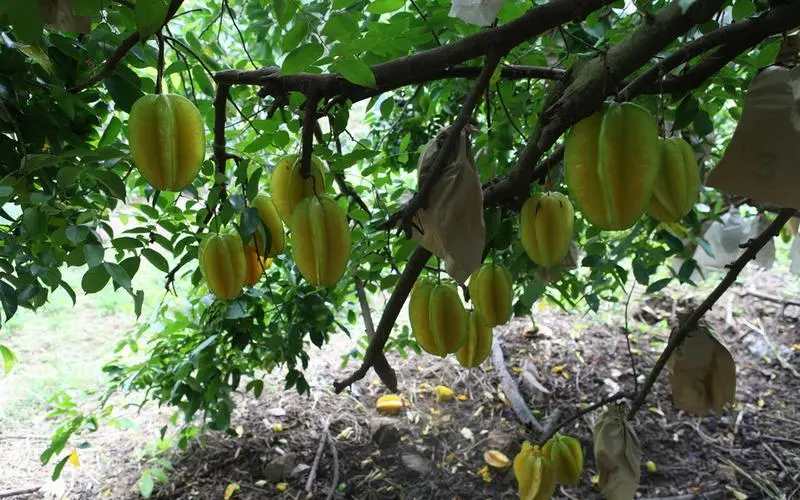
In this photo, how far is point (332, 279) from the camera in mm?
977

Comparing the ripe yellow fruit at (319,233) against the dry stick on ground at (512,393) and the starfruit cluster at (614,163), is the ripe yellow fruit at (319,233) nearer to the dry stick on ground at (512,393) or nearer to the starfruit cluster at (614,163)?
the starfruit cluster at (614,163)

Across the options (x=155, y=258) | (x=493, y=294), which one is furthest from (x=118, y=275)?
(x=493, y=294)

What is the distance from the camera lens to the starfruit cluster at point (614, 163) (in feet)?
2.65

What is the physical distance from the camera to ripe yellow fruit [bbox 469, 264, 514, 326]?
1.43 metres

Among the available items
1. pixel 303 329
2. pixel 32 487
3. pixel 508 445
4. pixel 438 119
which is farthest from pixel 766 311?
pixel 32 487

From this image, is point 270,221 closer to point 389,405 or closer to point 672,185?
point 672,185

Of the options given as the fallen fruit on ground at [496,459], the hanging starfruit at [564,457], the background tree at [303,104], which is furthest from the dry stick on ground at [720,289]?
the fallen fruit on ground at [496,459]

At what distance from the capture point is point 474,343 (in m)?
1.60

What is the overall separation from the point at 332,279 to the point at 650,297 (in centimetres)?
362

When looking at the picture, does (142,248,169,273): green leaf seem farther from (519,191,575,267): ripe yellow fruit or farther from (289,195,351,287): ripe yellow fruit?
(519,191,575,267): ripe yellow fruit

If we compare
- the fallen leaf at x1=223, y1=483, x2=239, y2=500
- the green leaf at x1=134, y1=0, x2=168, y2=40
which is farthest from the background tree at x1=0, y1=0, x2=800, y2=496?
the fallen leaf at x1=223, y1=483, x2=239, y2=500

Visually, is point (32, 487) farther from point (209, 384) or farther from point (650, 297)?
point (650, 297)

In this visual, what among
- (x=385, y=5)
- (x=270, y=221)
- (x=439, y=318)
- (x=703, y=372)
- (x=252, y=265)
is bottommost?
(x=703, y=372)

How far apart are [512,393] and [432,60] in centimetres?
248
